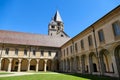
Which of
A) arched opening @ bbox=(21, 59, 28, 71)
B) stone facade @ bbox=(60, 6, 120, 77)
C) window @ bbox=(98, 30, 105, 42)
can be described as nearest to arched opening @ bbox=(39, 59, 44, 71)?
arched opening @ bbox=(21, 59, 28, 71)

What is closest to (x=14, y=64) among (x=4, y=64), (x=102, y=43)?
(x=4, y=64)

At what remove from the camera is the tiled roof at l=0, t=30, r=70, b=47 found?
1179 inches

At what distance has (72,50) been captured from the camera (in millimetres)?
23859

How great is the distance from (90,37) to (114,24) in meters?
5.01

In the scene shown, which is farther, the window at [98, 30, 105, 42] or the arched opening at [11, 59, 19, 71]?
the arched opening at [11, 59, 19, 71]

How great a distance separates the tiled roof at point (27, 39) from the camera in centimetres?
2994

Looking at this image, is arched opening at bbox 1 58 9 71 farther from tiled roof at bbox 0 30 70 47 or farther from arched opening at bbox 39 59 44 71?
arched opening at bbox 39 59 44 71

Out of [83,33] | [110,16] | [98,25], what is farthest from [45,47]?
[110,16]

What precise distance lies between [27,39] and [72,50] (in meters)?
15.7

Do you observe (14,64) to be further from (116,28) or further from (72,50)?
(116,28)

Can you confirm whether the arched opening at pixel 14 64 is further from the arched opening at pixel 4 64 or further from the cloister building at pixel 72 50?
the arched opening at pixel 4 64

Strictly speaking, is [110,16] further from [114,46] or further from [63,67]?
[63,67]

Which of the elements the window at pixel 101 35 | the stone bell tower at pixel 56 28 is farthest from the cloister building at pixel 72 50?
the stone bell tower at pixel 56 28

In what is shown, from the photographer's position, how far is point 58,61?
3325cm
